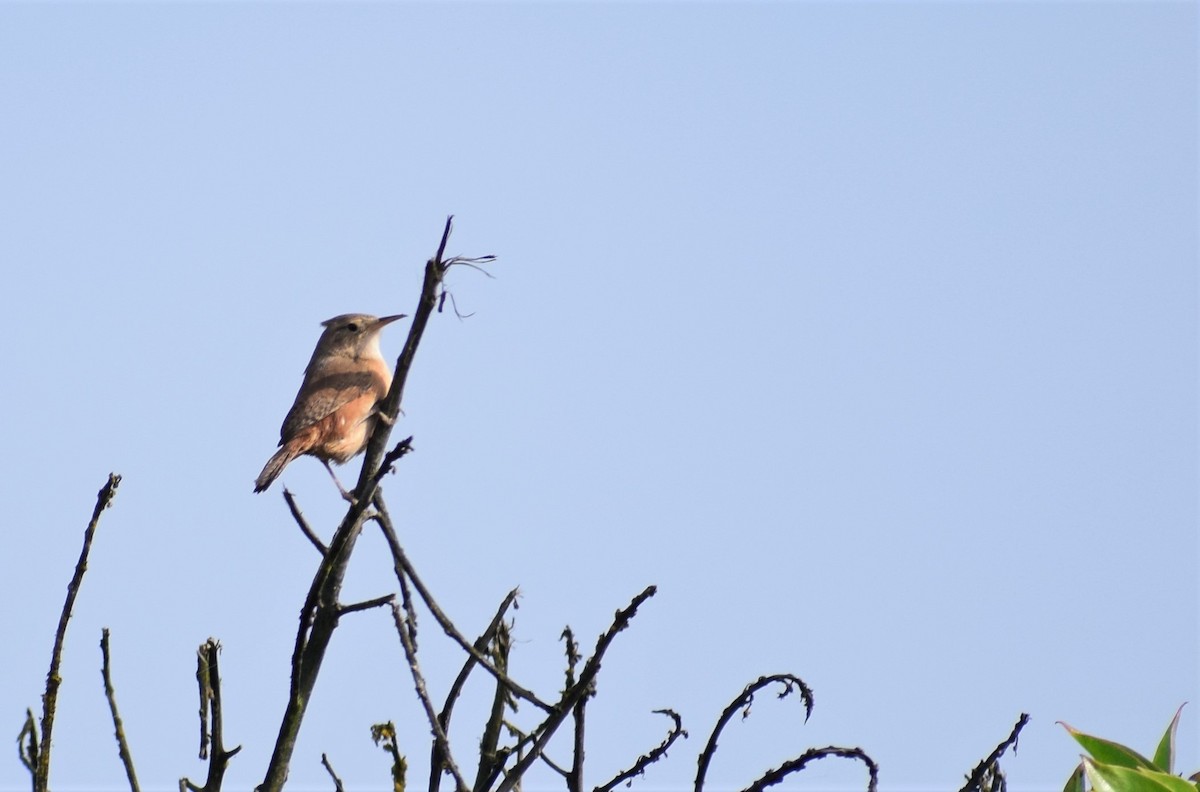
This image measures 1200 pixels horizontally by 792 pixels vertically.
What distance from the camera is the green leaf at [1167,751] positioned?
3.04 metres

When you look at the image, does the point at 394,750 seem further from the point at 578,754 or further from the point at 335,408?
the point at 335,408

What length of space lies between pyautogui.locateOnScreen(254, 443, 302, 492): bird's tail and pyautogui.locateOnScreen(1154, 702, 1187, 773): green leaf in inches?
228

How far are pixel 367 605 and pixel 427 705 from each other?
403 millimetres

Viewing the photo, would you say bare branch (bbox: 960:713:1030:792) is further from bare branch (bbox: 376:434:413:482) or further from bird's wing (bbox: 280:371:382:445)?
bird's wing (bbox: 280:371:382:445)

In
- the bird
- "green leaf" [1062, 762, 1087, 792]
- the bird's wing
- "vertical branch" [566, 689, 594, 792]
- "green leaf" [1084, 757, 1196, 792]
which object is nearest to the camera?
"green leaf" [1084, 757, 1196, 792]

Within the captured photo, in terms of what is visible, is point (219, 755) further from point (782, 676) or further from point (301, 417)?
point (301, 417)

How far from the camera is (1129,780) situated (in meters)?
2.80

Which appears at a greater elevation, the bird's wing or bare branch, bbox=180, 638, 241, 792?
the bird's wing

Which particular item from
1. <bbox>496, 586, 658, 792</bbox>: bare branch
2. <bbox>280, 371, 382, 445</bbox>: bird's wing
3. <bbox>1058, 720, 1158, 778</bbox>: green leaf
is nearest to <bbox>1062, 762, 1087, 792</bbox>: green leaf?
<bbox>1058, 720, 1158, 778</bbox>: green leaf

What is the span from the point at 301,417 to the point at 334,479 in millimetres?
467

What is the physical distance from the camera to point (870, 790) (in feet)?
12.4

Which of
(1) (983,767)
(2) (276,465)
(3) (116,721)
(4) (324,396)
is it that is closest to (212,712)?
(3) (116,721)

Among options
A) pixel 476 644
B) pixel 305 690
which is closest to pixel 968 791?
pixel 476 644

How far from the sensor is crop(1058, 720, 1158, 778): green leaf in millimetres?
2941
